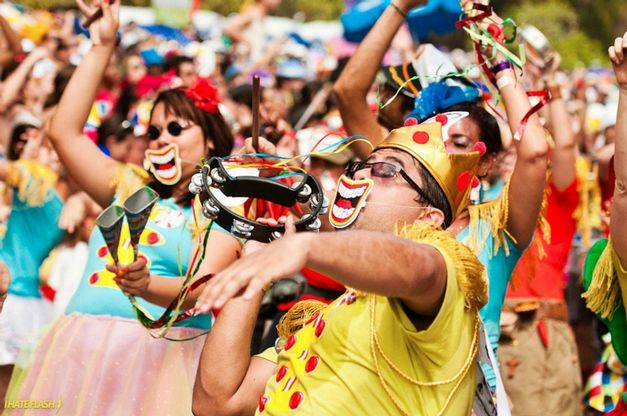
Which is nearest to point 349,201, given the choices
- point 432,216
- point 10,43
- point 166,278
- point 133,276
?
point 432,216

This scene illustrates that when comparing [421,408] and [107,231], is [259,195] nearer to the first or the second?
[107,231]

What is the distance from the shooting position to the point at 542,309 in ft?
16.1

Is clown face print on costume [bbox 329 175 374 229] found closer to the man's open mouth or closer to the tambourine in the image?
the tambourine

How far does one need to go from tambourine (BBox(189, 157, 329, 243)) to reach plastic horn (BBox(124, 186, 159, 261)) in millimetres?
137

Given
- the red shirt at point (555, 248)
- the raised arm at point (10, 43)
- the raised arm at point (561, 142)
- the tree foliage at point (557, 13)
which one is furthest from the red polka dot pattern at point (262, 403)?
the tree foliage at point (557, 13)

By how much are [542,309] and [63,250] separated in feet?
9.45

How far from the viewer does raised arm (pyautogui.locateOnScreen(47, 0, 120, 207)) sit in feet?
13.2

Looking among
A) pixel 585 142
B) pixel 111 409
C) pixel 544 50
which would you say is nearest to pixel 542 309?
pixel 544 50

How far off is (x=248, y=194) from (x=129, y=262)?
1303mm

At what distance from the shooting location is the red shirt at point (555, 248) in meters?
4.75

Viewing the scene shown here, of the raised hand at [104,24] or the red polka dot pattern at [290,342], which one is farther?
the raised hand at [104,24]

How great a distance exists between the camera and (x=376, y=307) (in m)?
2.50

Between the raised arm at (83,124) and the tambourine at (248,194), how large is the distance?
1.49m

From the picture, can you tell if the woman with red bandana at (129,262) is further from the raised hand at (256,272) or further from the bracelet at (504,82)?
the raised hand at (256,272)
